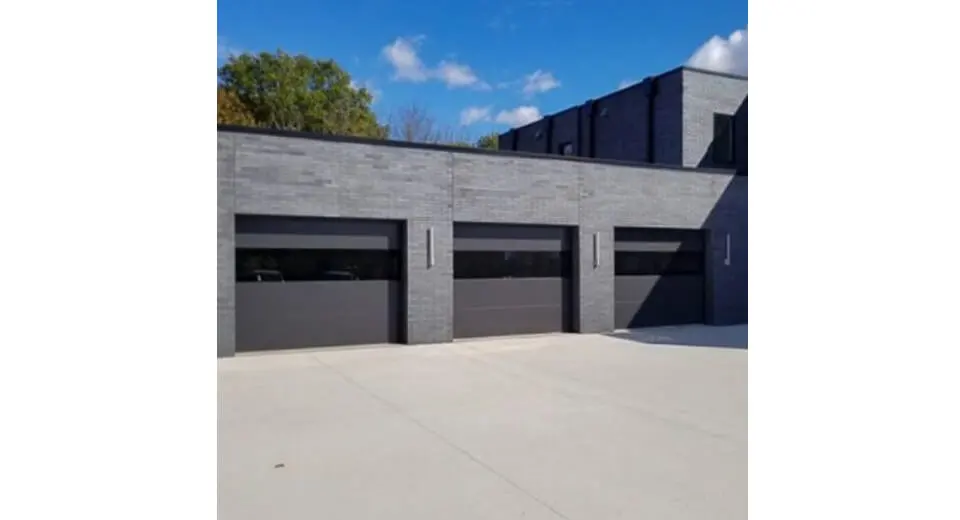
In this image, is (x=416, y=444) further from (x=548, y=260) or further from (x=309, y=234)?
(x=548, y=260)

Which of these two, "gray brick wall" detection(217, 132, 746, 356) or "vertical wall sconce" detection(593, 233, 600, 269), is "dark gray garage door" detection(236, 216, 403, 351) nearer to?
"gray brick wall" detection(217, 132, 746, 356)

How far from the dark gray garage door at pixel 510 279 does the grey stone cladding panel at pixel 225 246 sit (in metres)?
3.81

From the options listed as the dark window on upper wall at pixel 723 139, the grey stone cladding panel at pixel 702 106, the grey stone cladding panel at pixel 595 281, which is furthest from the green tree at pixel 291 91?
the grey stone cladding panel at pixel 595 281

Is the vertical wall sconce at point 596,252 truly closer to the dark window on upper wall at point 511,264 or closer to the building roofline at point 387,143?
the dark window on upper wall at point 511,264

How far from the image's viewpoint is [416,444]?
15.8ft

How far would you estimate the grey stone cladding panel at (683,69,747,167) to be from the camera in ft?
50.0

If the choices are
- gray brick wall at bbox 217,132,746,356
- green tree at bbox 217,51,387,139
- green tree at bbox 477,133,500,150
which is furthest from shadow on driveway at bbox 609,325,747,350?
green tree at bbox 477,133,500,150

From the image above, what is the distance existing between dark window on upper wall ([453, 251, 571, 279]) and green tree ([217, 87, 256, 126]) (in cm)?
1564
